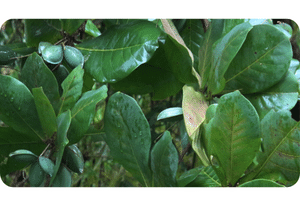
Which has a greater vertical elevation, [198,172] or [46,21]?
[46,21]

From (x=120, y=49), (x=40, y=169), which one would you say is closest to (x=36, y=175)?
(x=40, y=169)

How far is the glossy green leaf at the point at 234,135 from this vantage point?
310 millimetres

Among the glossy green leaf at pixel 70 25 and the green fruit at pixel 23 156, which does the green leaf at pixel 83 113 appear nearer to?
the green fruit at pixel 23 156

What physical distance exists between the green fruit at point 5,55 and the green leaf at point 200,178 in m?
0.38

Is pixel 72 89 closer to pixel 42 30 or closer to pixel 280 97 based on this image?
pixel 42 30

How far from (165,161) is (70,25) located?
1.08 ft

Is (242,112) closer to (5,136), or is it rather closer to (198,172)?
(198,172)

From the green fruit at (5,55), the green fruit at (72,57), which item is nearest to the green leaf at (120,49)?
the green fruit at (72,57)

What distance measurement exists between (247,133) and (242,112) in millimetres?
30

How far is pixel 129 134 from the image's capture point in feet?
1.18

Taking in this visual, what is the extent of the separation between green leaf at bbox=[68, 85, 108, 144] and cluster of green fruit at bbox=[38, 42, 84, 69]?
0.10 metres

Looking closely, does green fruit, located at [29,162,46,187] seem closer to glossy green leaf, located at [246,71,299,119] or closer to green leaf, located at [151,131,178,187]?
green leaf, located at [151,131,178,187]

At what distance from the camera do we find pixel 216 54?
1.45ft

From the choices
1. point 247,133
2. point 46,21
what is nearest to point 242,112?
point 247,133
